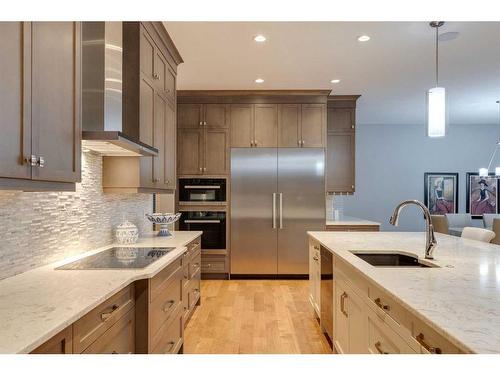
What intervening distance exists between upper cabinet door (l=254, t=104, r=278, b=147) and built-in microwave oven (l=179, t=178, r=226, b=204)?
2.62 ft

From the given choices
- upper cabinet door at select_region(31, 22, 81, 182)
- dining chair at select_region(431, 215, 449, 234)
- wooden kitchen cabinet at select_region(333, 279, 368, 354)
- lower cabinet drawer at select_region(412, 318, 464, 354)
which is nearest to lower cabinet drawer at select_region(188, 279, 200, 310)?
wooden kitchen cabinet at select_region(333, 279, 368, 354)

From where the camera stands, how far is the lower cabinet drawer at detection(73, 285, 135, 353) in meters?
1.27

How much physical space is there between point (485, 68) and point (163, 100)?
11.9 ft

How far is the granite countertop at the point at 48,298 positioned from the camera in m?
1.01

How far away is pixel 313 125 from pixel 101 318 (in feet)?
13.8

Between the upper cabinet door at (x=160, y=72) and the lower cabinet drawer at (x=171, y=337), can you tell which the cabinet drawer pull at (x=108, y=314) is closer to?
the lower cabinet drawer at (x=171, y=337)

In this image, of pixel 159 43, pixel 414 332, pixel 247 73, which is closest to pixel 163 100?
pixel 159 43

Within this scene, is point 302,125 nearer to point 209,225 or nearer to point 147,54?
point 209,225

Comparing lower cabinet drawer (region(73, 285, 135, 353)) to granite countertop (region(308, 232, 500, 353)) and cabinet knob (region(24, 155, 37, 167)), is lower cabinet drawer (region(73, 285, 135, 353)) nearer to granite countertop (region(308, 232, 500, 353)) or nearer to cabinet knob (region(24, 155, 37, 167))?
cabinet knob (region(24, 155, 37, 167))

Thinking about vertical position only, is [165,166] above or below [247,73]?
below

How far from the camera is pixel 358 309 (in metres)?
2.01

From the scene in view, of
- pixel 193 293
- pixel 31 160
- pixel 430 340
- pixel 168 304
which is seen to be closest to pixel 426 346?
pixel 430 340

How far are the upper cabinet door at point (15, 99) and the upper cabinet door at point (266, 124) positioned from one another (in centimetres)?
397
